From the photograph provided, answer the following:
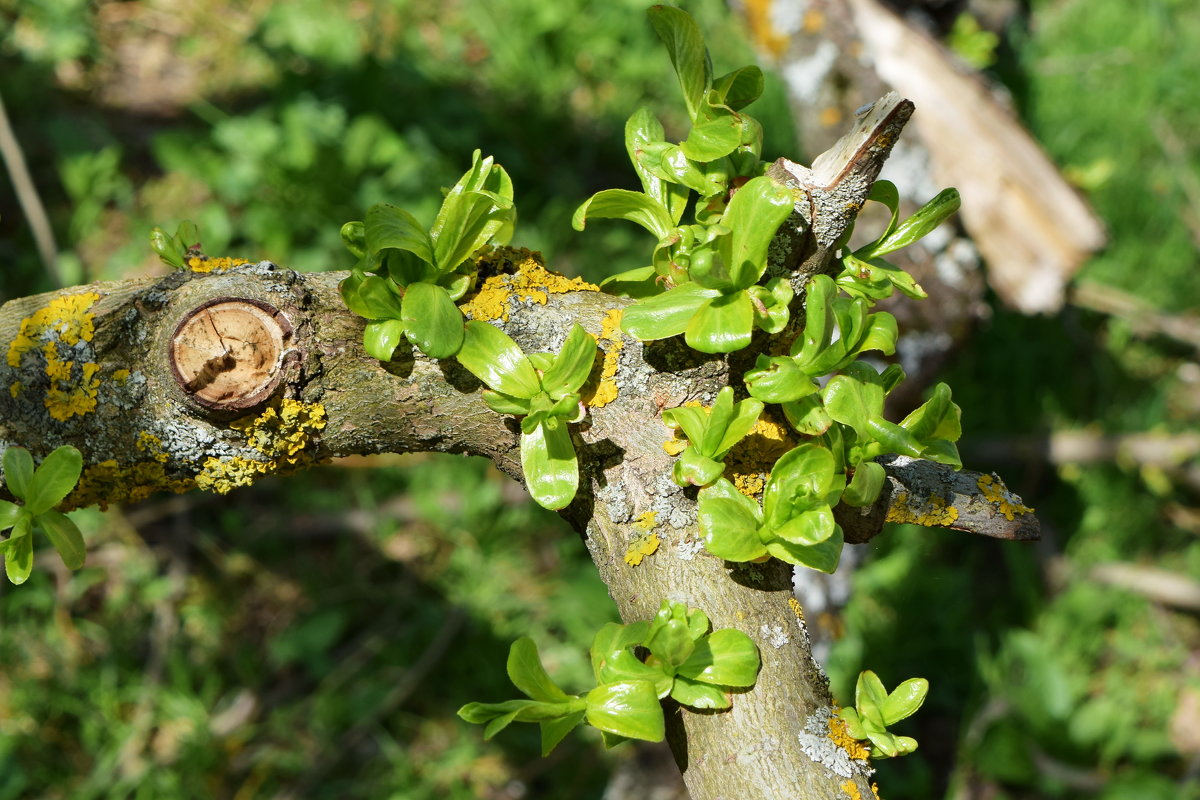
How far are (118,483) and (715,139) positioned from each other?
0.71 m

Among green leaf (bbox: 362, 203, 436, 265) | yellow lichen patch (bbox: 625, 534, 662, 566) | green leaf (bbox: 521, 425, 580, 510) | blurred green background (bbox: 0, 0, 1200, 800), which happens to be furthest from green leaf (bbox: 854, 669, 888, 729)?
blurred green background (bbox: 0, 0, 1200, 800)

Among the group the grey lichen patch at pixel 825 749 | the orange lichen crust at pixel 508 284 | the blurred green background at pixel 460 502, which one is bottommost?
the blurred green background at pixel 460 502

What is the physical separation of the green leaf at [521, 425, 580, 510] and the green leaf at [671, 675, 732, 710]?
199 mm

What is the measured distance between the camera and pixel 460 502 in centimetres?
273

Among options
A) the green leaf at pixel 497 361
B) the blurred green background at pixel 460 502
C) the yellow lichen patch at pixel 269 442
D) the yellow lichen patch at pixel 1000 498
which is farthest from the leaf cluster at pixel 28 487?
the blurred green background at pixel 460 502

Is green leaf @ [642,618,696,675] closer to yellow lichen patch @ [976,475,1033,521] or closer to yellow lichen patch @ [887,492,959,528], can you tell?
yellow lichen patch @ [887,492,959,528]

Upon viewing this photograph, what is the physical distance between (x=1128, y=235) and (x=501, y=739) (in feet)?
8.39

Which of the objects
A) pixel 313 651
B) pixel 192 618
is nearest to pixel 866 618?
pixel 313 651

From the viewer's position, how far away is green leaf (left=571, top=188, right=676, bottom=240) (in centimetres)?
95

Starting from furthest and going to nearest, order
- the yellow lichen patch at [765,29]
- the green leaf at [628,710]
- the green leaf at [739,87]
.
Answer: the yellow lichen patch at [765,29] → the green leaf at [739,87] → the green leaf at [628,710]

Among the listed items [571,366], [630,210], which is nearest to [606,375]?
[571,366]

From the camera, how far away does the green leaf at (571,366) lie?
865mm

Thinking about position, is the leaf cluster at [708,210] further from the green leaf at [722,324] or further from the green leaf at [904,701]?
the green leaf at [904,701]

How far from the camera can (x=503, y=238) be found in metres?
1.01
